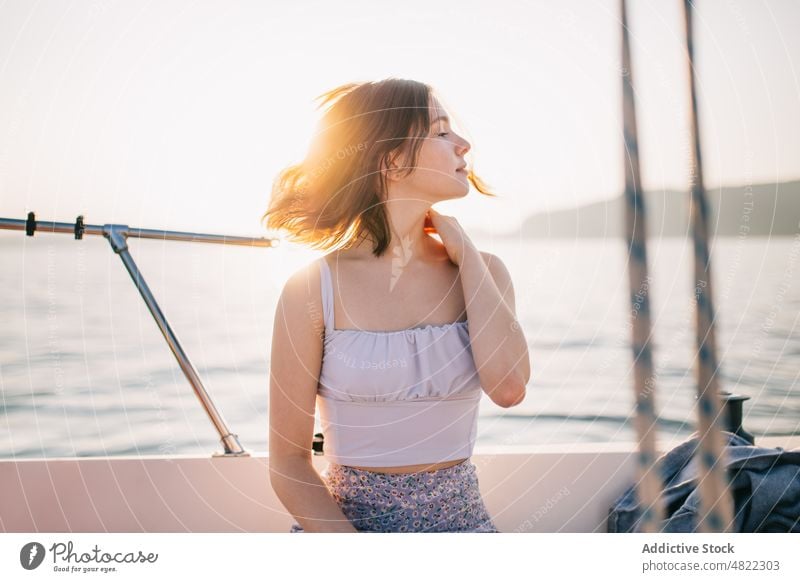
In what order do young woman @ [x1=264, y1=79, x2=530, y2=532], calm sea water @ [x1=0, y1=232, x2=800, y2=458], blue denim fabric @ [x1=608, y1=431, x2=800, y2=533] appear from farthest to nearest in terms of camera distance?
calm sea water @ [x1=0, y1=232, x2=800, y2=458], blue denim fabric @ [x1=608, y1=431, x2=800, y2=533], young woman @ [x1=264, y1=79, x2=530, y2=532]

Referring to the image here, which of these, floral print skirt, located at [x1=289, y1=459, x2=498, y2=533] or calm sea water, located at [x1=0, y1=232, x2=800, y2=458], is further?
calm sea water, located at [x1=0, y1=232, x2=800, y2=458]

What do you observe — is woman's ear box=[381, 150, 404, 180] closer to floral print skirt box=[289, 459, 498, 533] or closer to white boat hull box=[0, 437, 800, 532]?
floral print skirt box=[289, 459, 498, 533]

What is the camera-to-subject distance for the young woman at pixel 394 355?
0.99m

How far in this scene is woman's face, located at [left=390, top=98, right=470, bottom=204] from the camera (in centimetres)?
100

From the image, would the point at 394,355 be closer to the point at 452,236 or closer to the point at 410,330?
the point at 410,330

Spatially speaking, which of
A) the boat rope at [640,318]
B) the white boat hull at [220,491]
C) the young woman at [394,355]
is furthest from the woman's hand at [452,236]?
the white boat hull at [220,491]

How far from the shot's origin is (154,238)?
4.15 ft

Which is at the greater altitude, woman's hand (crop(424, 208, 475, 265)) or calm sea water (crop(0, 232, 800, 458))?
woman's hand (crop(424, 208, 475, 265))

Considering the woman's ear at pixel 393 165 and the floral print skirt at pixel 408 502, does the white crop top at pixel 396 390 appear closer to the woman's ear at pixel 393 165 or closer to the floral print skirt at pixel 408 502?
the floral print skirt at pixel 408 502

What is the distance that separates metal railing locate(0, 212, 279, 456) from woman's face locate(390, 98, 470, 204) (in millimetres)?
311

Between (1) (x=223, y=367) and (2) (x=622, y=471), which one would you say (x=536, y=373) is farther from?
(2) (x=622, y=471)

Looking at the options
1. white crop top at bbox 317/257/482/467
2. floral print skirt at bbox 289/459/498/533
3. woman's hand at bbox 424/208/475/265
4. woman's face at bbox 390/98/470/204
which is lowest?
floral print skirt at bbox 289/459/498/533

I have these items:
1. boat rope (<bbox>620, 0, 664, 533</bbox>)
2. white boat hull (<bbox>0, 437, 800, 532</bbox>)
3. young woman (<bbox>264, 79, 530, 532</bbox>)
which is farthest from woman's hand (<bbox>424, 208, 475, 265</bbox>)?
white boat hull (<bbox>0, 437, 800, 532</bbox>)

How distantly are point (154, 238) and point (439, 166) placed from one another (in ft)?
1.69
